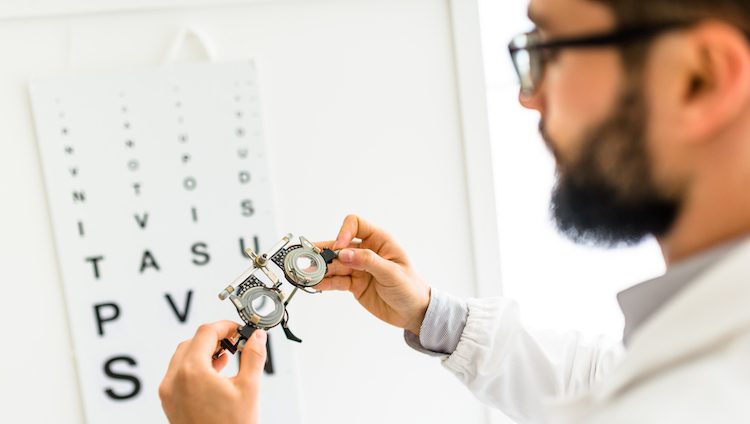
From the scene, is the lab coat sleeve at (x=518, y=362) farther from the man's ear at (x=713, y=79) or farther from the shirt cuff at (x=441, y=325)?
the man's ear at (x=713, y=79)

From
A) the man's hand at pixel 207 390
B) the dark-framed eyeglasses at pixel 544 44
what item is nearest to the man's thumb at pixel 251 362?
the man's hand at pixel 207 390

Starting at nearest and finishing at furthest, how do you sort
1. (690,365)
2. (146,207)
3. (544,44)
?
(690,365) < (544,44) < (146,207)

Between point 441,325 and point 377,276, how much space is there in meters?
0.13

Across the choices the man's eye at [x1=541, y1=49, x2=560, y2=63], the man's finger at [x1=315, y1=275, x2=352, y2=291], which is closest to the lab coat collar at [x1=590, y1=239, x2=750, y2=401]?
the man's eye at [x1=541, y1=49, x2=560, y2=63]

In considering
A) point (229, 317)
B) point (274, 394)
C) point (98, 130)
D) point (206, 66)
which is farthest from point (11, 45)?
point (274, 394)

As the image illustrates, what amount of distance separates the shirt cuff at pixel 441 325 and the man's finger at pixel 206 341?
322 mm

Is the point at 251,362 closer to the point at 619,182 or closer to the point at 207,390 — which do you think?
the point at 207,390

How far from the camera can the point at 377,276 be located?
0.95 m

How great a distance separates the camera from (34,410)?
1.20 metres

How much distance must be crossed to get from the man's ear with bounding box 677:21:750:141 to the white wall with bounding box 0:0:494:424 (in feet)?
2.31

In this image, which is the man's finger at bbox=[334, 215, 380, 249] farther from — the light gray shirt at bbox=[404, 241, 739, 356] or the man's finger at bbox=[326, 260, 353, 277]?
the light gray shirt at bbox=[404, 241, 739, 356]

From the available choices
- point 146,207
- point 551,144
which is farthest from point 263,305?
point 551,144

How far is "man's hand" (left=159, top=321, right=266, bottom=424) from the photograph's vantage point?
701 mm

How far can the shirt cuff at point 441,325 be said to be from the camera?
0.99 metres
